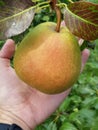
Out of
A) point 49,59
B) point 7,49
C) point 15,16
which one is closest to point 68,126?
point 7,49

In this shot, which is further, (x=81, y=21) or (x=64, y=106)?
(x=64, y=106)

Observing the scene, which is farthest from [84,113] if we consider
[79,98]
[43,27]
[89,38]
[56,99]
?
[89,38]

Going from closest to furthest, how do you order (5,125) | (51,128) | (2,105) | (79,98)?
1. (5,125)
2. (2,105)
3. (51,128)
4. (79,98)

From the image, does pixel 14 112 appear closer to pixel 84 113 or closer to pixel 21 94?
pixel 21 94

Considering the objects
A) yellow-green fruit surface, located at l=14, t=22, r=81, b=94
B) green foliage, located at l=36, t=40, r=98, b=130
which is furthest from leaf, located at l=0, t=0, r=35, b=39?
green foliage, located at l=36, t=40, r=98, b=130

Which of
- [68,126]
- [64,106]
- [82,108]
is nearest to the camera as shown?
[68,126]

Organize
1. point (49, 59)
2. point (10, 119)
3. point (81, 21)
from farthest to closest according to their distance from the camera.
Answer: point (10, 119) < point (49, 59) < point (81, 21)

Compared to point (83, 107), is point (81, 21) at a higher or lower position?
higher

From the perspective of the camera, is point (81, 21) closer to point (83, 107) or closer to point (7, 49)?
point (7, 49)
